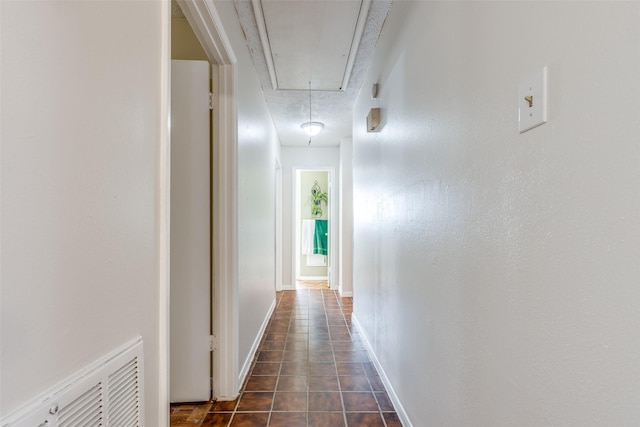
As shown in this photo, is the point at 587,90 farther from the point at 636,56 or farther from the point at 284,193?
the point at 284,193

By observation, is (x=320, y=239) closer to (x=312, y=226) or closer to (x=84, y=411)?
(x=312, y=226)

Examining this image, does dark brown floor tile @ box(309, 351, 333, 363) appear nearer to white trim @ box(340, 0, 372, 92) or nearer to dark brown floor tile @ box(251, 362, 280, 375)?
dark brown floor tile @ box(251, 362, 280, 375)

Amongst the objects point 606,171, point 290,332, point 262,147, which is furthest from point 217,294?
point 606,171

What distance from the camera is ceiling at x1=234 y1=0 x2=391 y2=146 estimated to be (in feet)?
6.21

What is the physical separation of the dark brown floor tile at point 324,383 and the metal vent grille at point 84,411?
1599 millimetres

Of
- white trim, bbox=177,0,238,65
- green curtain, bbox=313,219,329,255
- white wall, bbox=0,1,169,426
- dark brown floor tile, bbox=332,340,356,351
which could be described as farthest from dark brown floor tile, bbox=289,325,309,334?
green curtain, bbox=313,219,329,255

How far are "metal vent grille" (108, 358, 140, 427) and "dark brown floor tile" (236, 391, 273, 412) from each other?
3.78ft

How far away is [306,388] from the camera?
2.09m

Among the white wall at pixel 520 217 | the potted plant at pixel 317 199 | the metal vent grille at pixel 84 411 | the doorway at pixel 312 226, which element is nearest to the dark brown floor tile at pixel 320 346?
the white wall at pixel 520 217

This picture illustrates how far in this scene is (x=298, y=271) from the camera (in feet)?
20.6

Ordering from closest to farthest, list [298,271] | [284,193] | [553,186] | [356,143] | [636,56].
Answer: [636,56] → [553,186] → [356,143] → [284,193] → [298,271]

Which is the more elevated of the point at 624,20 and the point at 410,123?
the point at 410,123

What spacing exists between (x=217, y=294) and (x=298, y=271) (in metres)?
4.39

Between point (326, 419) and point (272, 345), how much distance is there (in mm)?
1157
